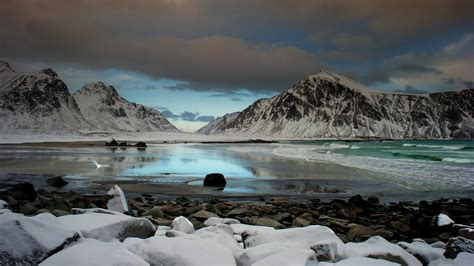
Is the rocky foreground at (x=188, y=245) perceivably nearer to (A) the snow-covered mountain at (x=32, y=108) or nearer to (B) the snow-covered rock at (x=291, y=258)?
(B) the snow-covered rock at (x=291, y=258)

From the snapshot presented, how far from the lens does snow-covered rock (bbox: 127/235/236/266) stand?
5.11m

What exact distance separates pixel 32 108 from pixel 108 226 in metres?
188

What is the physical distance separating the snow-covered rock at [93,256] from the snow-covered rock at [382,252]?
2954 millimetres

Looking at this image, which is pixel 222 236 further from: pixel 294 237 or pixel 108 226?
pixel 108 226

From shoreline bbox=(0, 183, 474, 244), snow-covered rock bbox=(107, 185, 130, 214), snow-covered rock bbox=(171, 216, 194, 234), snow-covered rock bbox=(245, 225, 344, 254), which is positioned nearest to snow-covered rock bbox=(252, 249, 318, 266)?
snow-covered rock bbox=(245, 225, 344, 254)

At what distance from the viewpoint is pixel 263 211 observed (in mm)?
11586

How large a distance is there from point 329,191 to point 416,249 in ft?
37.4

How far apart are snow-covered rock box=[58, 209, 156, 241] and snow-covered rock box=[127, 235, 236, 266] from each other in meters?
0.60

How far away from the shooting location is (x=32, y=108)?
173 m

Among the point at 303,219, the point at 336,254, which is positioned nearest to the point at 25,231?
the point at 336,254

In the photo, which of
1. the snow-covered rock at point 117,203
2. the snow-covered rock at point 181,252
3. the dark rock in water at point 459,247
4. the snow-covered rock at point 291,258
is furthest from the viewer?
the snow-covered rock at point 117,203

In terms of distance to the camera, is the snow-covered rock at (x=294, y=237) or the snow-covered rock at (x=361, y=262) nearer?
the snow-covered rock at (x=361, y=262)

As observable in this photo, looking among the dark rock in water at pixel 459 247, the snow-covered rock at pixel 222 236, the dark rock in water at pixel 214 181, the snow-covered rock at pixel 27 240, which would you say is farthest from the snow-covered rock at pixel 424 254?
the dark rock in water at pixel 214 181

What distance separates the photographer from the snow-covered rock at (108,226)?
5.75m
